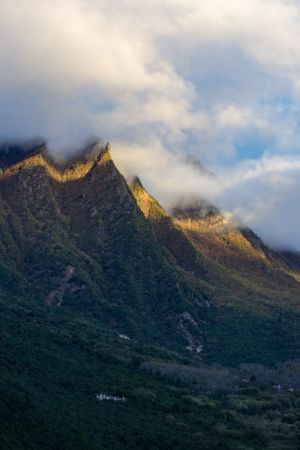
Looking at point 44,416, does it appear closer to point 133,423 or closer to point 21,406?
point 21,406

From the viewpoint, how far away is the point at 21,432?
157 meters

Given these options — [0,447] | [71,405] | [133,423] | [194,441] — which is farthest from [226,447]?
[0,447]

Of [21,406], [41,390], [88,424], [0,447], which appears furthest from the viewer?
[41,390]

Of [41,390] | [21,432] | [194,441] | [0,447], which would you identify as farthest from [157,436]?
[0,447]

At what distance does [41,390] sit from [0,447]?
2230 inches

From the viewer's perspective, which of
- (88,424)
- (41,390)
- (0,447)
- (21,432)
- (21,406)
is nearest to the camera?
(0,447)

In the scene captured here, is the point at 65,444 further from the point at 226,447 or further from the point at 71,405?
the point at 226,447

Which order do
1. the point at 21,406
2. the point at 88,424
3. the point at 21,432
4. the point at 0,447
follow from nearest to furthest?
the point at 0,447, the point at 21,432, the point at 21,406, the point at 88,424

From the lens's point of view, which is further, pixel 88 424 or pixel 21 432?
pixel 88 424

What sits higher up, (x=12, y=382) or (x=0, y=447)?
(x=12, y=382)

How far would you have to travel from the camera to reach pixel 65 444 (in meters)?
160

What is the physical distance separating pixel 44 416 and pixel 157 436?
29.2m

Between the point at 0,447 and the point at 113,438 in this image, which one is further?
the point at 113,438

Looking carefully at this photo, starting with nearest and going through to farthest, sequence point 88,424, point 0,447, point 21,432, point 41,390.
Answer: point 0,447
point 21,432
point 88,424
point 41,390
